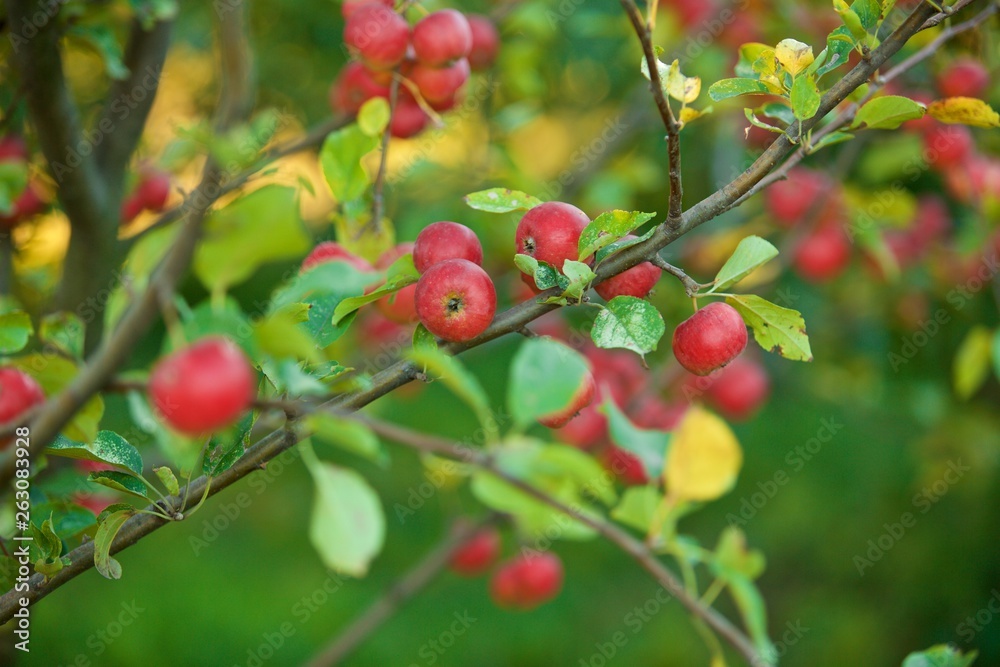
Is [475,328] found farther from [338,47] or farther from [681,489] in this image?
[338,47]

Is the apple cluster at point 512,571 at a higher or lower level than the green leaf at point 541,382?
lower

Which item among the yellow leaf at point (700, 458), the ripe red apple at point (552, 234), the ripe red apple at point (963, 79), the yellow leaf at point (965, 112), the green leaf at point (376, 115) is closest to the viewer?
the yellow leaf at point (700, 458)

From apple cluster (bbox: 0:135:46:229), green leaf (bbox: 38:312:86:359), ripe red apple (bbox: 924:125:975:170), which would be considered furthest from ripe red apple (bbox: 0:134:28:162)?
ripe red apple (bbox: 924:125:975:170)

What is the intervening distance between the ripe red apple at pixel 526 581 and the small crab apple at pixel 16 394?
0.97 meters

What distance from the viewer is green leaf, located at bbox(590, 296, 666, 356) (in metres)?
0.62

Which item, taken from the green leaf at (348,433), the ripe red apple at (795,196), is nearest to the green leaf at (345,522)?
the green leaf at (348,433)

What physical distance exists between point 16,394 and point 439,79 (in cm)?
57

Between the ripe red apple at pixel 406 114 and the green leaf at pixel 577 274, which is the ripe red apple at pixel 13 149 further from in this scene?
the green leaf at pixel 577 274

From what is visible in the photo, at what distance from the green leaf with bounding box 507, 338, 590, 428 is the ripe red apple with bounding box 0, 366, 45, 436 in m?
0.40

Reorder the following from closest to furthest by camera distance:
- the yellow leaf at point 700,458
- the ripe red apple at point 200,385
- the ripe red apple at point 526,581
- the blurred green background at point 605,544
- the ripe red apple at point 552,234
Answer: the ripe red apple at point 200,385, the yellow leaf at point 700,458, the ripe red apple at point 552,234, the ripe red apple at point 526,581, the blurred green background at point 605,544

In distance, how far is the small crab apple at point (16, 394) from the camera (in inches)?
25.1

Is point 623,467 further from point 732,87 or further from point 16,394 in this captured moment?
point 16,394

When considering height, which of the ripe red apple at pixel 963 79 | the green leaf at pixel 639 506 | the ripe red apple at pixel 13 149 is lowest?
the ripe red apple at pixel 963 79

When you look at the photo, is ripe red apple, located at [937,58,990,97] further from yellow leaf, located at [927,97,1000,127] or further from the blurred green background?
yellow leaf, located at [927,97,1000,127]
